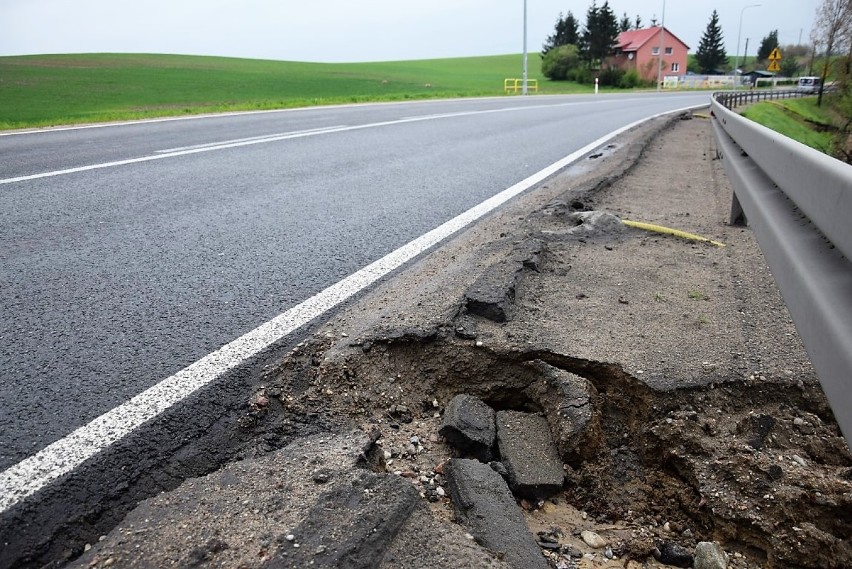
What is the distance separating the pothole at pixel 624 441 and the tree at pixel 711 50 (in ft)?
364

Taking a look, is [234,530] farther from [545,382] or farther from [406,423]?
[545,382]

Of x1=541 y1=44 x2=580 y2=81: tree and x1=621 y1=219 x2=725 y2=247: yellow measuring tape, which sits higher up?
x1=541 y1=44 x2=580 y2=81: tree

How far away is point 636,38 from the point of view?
7944 centimetres

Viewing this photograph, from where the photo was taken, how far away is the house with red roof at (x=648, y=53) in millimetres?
71188

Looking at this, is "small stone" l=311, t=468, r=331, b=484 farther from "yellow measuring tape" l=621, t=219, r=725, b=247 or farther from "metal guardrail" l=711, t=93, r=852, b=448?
"yellow measuring tape" l=621, t=219, r=725, b=247

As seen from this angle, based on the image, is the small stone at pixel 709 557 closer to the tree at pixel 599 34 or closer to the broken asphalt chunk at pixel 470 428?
the broken asphalt chunk at pixel 470 428

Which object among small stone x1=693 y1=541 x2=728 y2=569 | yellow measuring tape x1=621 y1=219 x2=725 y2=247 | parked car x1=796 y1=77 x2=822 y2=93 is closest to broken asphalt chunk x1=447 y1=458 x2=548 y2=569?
small stone x1=693 y1=541 x2=728 y2=569

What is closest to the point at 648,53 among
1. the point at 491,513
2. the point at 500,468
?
the point at 500,468

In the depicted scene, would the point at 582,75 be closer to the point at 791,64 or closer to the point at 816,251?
the point at 791,64

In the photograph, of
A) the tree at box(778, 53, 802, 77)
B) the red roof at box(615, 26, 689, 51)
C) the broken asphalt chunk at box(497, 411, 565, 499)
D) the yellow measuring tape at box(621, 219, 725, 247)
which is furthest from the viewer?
the red roof at box(615, 26, 689, 51)

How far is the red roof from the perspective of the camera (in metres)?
76.2

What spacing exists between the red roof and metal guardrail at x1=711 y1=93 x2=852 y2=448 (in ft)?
258

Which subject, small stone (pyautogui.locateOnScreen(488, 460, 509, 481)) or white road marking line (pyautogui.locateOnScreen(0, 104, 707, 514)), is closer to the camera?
white road marking line (pyautogui.locateOnScreen(0, 104, 707, 514))

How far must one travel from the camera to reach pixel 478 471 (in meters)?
2.05
